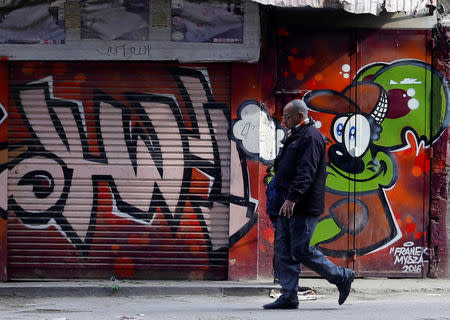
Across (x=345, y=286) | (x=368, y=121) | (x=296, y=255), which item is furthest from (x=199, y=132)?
(x=345, y=286)

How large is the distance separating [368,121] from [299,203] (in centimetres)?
302

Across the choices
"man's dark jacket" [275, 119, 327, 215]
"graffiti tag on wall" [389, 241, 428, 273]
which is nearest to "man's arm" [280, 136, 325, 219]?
"man's dark jacket" [275, 119, 327, 215]

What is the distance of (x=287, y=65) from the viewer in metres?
10.5

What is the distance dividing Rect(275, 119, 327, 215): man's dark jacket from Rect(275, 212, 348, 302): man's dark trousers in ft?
0.41

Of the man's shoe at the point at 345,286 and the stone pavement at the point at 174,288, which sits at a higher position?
the man's shoe at the point at 345,286

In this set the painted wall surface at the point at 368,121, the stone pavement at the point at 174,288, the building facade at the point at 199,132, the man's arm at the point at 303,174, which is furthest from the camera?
the painted wall surface at the point at 368,121

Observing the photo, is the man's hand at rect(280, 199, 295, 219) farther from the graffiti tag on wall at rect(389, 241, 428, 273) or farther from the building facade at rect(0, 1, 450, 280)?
the graffiti tag on wall at rect(389, 241, 428, 273)

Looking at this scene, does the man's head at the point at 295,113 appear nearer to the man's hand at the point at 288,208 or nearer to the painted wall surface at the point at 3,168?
the man's hand at the point at 288,208

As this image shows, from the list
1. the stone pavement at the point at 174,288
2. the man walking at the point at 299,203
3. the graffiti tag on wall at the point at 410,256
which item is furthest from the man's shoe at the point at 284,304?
the graffiti tag on wall at the point at 410,256

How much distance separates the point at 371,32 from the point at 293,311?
4.03 m

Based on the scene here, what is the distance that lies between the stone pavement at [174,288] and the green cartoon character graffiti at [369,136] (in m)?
0.69

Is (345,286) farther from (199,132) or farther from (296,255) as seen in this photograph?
(199,132)

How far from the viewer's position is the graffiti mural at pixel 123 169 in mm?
10359

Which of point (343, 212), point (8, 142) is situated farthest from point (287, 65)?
point (8, 142)
